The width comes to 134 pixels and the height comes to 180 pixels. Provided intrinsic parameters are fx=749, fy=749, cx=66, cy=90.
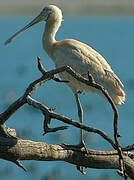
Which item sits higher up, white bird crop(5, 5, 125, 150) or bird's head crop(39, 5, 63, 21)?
bird's head crop(39, 5, 63, 21)

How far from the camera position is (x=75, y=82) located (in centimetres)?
845

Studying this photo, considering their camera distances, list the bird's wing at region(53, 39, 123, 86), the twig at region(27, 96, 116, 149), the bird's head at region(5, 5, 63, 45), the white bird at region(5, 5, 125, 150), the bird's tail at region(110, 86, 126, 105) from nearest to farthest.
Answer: the twig at region(27, 96, 116, 149), the bird's tail at region(110, 86, 126, 105), the white bird at region(5, 5, 125, 150), the bird's wing at region(53, 39, 123, 86), the bird's head at region(5, 5, 63, 45)

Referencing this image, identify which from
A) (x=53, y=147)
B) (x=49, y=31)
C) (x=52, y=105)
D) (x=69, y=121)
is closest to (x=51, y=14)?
(x=49, y=31)

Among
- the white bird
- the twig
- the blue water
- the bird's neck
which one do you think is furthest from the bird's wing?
the blue water

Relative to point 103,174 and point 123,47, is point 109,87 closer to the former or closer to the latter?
point 103,174

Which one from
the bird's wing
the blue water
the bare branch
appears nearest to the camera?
the bare branch

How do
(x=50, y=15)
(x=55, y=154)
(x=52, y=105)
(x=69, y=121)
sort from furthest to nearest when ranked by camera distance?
(x=52, y=105) < (x=50, y=15) < (x=55, y=154) < (x=69, y=121)

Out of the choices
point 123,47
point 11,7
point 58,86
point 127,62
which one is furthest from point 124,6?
point 58,86

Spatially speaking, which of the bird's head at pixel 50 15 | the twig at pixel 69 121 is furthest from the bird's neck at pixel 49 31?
the twig at pixel 69 121

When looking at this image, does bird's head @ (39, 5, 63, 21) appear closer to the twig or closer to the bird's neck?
the bird's neck

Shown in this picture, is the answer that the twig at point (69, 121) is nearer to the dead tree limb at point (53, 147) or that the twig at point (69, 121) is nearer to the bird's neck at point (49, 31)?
the dead tree limb at point (53, 147)

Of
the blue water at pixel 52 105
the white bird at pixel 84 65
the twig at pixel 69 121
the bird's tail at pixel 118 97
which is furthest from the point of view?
the blue water at pixel 52 105

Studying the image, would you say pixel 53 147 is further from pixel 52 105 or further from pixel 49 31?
pixel 52 105

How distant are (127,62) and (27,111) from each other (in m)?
15.7
